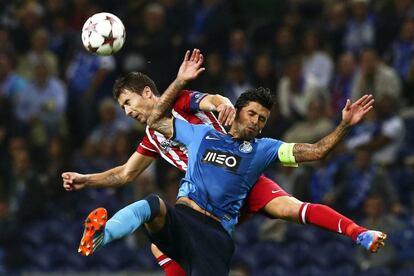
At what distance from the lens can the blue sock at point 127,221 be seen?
8.77 metres

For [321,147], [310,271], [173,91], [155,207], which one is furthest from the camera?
[310,271]

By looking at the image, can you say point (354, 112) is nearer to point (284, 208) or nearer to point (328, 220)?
point (328, 220)

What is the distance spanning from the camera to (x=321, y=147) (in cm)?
920

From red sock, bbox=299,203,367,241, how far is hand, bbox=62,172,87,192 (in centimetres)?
184

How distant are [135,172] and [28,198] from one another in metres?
5.19

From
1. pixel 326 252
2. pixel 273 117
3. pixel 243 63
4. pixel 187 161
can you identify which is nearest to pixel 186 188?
pixel 187 161

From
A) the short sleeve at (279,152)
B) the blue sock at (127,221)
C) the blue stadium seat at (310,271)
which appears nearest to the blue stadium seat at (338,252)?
the blue stadium seat at (310,271)

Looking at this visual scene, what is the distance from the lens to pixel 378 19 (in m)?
16.6

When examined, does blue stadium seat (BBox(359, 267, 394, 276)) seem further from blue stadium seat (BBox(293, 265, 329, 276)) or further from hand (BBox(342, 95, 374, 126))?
hand (BBox(342, 95, 374, 126))

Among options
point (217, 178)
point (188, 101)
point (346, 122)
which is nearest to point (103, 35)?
point (188, 101)

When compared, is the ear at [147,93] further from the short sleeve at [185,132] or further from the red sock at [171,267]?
the red sock at [171,267]

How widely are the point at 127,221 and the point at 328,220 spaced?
5.50 feet

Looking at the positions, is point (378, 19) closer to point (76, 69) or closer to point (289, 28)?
point (289, 28)

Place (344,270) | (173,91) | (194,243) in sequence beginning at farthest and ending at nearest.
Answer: (344,270) < (173,91) < (194,243)
